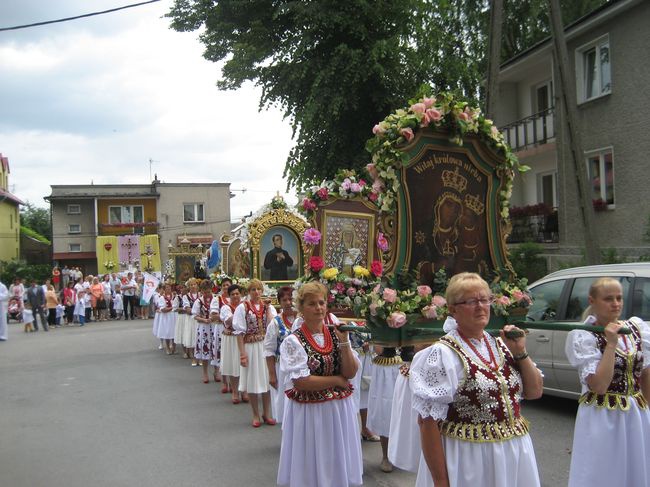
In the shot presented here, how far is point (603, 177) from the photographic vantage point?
18.2 meters

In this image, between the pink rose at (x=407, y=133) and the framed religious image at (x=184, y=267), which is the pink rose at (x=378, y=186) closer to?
the pink rose at (x=407, y=133)

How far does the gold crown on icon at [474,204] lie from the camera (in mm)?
5750

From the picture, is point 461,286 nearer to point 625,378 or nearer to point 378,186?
point 625,378

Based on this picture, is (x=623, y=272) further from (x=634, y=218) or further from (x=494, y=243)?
(x=634, y=218)

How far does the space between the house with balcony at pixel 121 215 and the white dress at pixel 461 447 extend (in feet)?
149

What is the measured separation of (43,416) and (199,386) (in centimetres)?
293

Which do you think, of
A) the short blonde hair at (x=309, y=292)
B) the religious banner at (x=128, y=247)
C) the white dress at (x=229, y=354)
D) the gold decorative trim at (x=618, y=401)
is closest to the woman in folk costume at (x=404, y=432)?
the short blonde hair at (x=309, y=292)

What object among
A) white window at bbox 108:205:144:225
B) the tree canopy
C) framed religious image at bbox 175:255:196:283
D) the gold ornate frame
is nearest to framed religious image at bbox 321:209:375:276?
the gold ornate frame

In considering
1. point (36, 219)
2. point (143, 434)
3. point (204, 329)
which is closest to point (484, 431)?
point (143, 434)

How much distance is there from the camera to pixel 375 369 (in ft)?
22.4

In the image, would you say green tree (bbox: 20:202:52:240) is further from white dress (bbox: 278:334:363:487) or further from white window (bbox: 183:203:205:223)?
white dress (bbox: 278:334:363:487)

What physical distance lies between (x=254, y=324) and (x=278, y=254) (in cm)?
557

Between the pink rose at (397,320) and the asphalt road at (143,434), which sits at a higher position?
the pink rose at (397,320)

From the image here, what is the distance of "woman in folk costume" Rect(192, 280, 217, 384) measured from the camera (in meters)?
12.4
